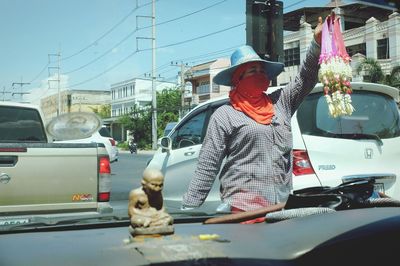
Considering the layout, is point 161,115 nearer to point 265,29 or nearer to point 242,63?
point 265,29

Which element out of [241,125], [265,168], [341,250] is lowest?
[341,250]

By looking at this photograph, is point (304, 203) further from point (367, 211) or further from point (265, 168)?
point (265, 168)

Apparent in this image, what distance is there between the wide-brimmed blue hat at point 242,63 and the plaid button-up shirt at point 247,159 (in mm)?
254

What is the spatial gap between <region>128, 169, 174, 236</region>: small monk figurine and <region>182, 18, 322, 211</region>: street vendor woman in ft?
4.01

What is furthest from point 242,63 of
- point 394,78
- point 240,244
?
point 394,78

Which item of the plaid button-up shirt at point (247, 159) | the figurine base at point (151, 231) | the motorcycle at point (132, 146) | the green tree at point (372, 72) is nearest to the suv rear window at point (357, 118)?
the plaid button-up shirt at point (247, 159)

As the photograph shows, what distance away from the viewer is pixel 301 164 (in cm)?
464

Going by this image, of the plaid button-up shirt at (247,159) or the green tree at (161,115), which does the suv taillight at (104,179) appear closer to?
the plaid button-up shirt at (247,159)

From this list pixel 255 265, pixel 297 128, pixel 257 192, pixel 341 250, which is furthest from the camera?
pixel 297 128

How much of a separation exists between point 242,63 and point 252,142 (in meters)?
0.52

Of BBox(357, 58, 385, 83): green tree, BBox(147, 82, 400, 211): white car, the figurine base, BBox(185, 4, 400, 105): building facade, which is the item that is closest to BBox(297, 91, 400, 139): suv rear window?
BBox(147, 82, 400, 211): white car

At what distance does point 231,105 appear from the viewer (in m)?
2.96

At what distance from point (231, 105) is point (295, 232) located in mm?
1321

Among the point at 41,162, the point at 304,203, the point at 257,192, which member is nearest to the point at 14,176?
the point at 41,162
